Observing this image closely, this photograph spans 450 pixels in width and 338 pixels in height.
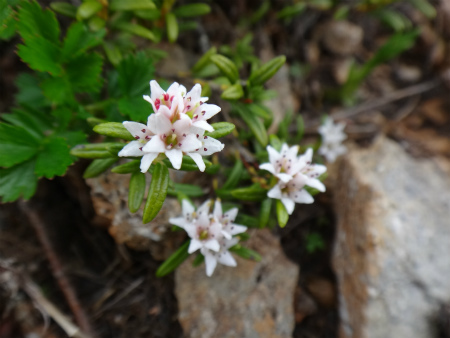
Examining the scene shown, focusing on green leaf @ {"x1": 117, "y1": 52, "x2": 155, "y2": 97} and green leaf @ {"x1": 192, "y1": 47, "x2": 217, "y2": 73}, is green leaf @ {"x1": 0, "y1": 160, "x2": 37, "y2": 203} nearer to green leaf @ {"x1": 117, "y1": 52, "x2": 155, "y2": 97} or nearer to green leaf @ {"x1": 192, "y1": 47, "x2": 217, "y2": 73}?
green leaf @ {"x1": 117, "y1": 52, "x2": 155, "y2": 97}

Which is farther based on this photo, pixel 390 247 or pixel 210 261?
pixel 390 247

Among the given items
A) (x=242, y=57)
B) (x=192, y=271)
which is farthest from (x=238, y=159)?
(x=242, y=57)

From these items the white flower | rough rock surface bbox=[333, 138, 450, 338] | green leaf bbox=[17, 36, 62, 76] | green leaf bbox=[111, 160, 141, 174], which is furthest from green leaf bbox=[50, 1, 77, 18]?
rough rock surface bbox=[333, 138, 450, 338]

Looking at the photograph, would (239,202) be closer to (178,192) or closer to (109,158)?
(178,192)

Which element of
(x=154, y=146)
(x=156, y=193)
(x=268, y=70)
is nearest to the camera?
(x=154, y=146)

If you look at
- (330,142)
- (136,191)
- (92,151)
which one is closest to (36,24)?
(92,151)

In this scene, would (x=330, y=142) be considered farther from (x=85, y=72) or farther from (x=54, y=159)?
(x=54, y=159)
